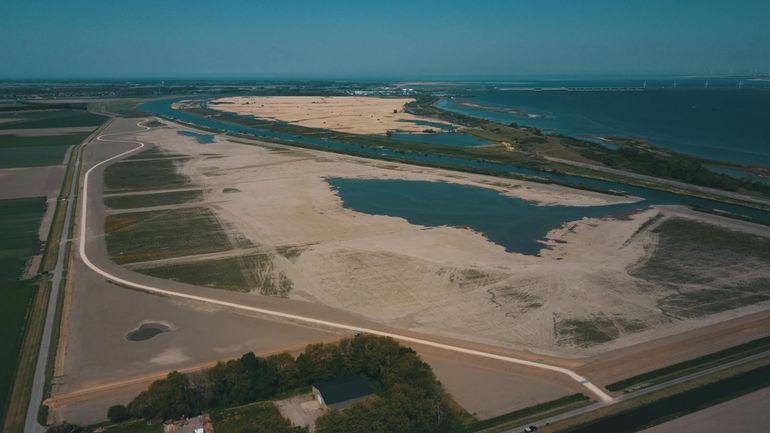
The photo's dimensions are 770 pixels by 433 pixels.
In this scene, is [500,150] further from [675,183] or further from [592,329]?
[592,329]

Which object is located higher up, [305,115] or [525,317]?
[305,115]

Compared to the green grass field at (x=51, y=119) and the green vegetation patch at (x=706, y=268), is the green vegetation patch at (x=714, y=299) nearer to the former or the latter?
the green vegetation patch at (x=706, y=268)

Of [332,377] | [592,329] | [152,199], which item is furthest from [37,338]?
[592,329]

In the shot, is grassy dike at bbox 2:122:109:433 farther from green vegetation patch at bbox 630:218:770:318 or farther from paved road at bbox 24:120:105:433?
green vegetation patch at bbox 630:218:770:318

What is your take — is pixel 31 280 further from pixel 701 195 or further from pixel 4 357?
pixel 701 195

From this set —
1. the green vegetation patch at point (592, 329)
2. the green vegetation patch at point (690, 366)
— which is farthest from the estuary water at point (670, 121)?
the green vegetation patch at point (592, 329)

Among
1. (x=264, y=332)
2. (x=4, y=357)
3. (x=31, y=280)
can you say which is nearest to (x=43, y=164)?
(x=31, y=280)
